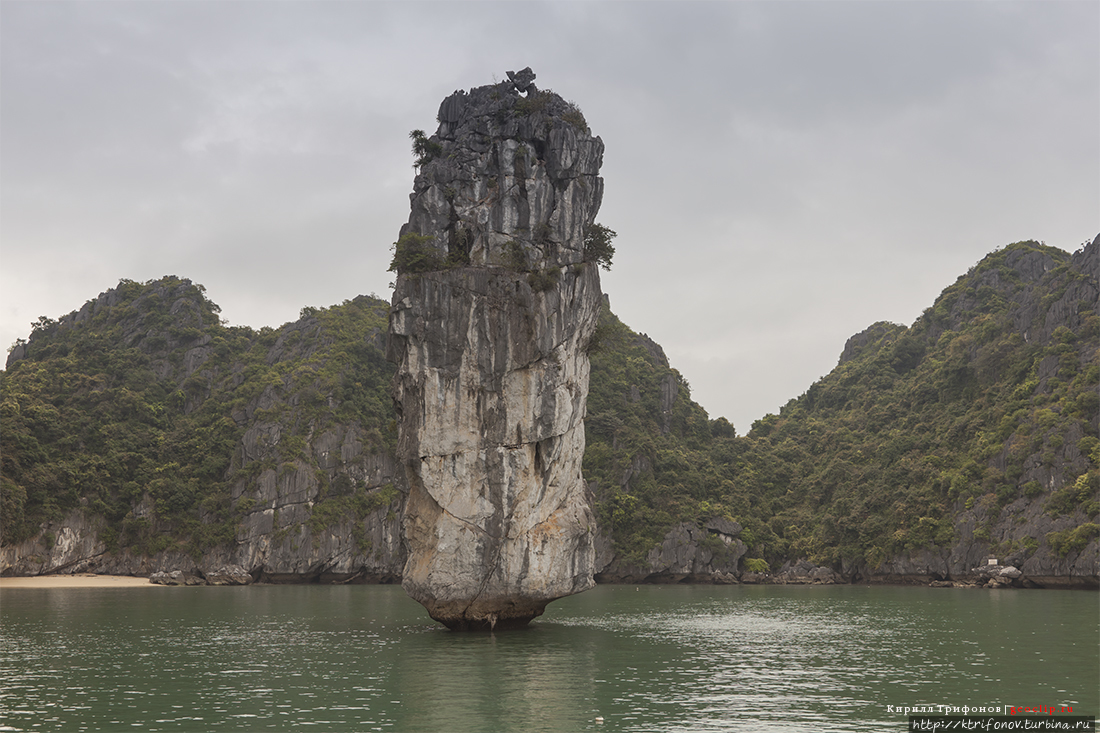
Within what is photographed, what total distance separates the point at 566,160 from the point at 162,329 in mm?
84430

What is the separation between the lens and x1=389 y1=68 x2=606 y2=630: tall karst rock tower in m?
29.4

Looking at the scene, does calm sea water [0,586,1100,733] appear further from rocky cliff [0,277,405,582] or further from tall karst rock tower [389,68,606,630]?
rocky cliff [0,277,405,582]

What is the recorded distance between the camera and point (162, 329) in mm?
102812

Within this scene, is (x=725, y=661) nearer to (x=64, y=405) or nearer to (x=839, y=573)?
(x=839, y=573)

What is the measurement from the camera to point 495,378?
29906 millimetres

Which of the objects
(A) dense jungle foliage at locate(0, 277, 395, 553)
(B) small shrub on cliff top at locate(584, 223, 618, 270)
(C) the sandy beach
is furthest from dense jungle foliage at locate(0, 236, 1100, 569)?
(B) small shrub on cliff top at locate(584, 223, 618, 270)

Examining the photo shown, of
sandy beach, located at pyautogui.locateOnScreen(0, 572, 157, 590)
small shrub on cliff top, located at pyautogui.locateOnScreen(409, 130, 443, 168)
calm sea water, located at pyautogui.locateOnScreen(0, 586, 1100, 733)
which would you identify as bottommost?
A: sandy beach, located at pyautogui.locateOnScreen(0, 572, 157, 590)

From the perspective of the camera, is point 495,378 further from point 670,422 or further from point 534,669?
point 670,422

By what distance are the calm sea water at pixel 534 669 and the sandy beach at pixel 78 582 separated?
2867 cm

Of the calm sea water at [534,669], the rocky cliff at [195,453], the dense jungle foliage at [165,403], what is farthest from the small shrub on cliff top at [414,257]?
the rocky cliff at [195,453]

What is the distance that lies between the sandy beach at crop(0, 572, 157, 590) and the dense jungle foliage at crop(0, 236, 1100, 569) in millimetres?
4111

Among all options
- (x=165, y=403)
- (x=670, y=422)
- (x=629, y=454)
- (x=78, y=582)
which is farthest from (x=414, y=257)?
(x=670, y=422)

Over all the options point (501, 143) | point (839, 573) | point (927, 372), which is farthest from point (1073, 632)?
point (927, 372)

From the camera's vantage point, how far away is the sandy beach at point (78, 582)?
65312mm
